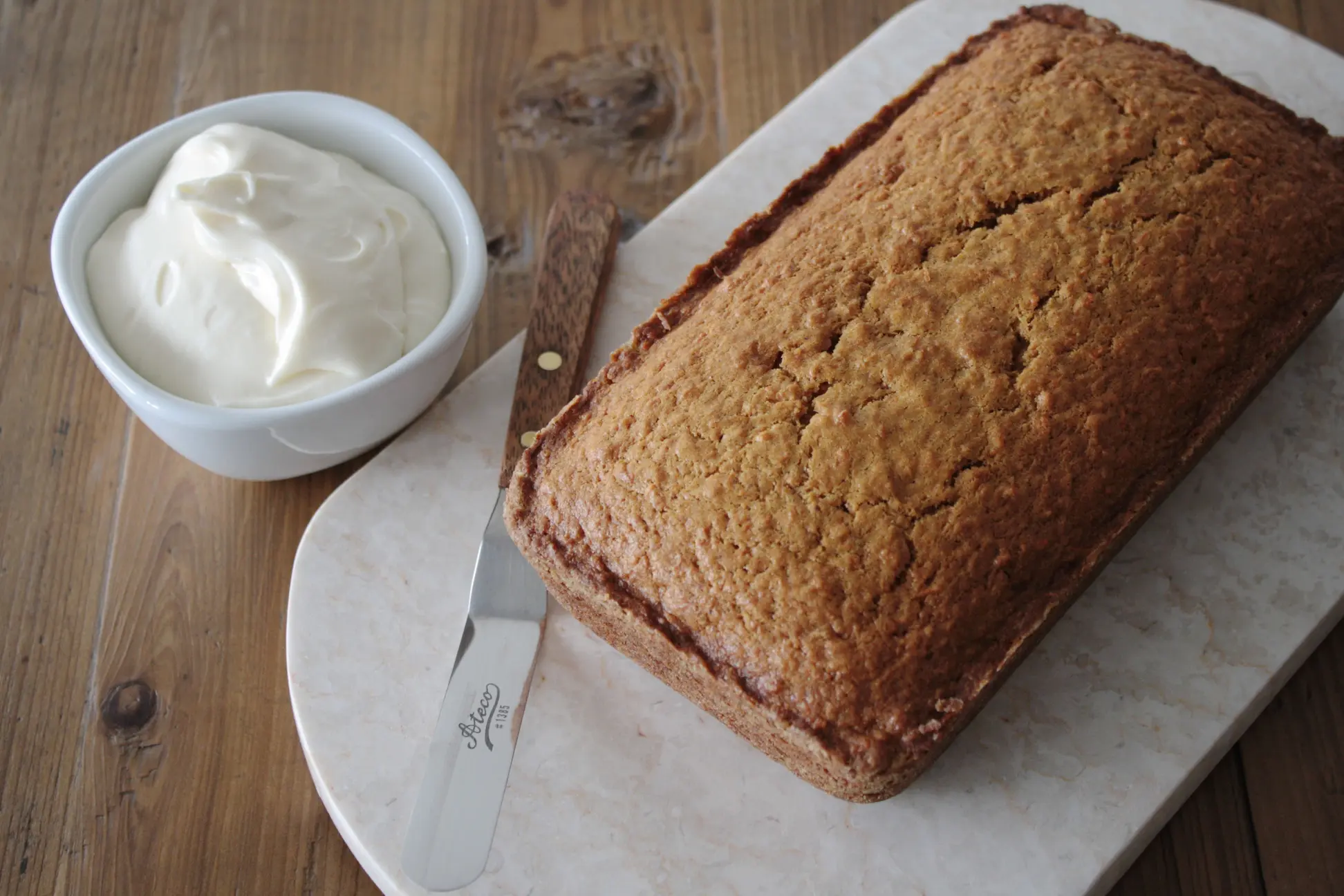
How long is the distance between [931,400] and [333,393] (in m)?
0.94

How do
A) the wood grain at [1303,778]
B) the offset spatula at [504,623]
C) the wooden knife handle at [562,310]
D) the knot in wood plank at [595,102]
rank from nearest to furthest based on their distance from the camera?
the offset spatula at [504,623], the wood grain at [1303,778], the wooden knife handle at [562,310], the knot in wood plank at [595,102]

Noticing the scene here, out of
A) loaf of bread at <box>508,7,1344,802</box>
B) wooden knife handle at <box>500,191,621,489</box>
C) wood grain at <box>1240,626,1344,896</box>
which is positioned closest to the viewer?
loaf of bread at <box>508,7,1344,802</box>

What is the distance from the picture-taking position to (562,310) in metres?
2.13

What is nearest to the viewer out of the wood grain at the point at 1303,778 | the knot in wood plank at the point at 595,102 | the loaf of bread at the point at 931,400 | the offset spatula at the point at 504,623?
the loaf of bread at the point at 931,400

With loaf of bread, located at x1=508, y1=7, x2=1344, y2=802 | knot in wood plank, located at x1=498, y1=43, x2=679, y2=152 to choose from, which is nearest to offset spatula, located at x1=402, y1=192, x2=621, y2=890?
loaf of bread, located at x1=508, y1=7, x2=1344, y2=802

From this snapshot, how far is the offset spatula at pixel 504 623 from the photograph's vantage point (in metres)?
1.74

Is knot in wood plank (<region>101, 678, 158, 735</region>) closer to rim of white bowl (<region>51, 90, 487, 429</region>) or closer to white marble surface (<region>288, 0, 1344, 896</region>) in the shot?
white marble surface (<region>288, 0, 1344, 896</region>)

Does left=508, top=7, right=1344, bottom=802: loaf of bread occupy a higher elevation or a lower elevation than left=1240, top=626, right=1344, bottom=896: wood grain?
higher

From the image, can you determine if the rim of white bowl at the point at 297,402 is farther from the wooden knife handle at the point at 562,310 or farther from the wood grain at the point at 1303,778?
the wood grain at the point at 1303,778

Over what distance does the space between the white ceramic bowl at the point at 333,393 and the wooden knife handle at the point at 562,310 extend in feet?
0.49

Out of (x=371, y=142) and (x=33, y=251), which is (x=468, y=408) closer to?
(x=371, y=142)

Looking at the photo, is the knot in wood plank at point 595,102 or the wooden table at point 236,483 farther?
the knot in wood plank at point 595,102

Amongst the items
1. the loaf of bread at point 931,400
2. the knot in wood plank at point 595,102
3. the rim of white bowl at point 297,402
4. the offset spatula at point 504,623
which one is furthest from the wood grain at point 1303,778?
the knot in wood plank at point 595,102

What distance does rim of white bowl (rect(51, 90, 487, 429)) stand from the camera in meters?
1.81
